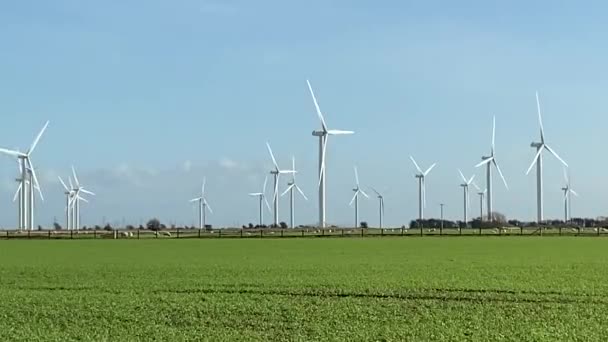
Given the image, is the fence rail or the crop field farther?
the fence rail

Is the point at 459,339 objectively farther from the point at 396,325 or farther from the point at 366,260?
the point at 366,260

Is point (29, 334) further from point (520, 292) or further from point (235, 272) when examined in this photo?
point (235, 272)

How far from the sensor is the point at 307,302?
23344mm

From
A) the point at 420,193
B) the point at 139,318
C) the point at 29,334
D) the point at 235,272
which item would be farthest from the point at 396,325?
the point at 420,193

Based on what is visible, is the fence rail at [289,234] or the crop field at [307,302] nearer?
the crop field at [307,302]

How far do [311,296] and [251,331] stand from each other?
686 centimetres

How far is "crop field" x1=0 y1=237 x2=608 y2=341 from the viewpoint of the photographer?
1803 centimetres

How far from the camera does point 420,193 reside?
481ft

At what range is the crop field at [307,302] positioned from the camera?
18.0 metres

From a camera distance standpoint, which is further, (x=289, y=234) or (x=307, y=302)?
(x=289, y=234)

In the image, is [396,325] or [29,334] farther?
[396,325]

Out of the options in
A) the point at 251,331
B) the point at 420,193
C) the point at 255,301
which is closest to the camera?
the point at 251,331

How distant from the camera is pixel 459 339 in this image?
17.0m

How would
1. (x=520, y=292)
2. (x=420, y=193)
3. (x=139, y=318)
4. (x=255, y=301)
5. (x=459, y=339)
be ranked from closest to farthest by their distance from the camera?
(x=459, y=339) < (x=139, y=318) < (x=255, y=301) < (x=520, y=292) < (x=420, y=193)
